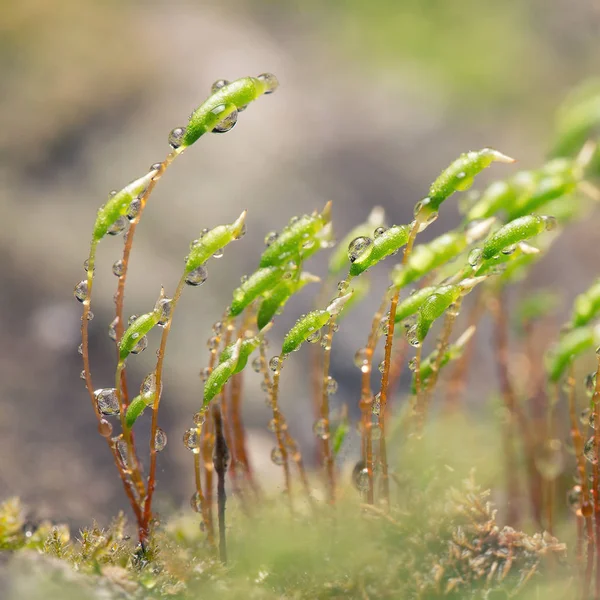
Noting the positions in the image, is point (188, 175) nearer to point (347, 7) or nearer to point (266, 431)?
point (266, 431)

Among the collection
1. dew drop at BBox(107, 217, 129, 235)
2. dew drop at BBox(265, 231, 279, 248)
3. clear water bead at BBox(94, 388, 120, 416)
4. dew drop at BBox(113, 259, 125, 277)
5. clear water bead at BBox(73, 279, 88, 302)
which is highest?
dew drop at BBox(107, 217, 129, 235)

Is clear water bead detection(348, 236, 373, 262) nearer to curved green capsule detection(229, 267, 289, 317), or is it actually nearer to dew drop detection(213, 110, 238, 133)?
curved green capsule detection(229, 267, 289, 317)

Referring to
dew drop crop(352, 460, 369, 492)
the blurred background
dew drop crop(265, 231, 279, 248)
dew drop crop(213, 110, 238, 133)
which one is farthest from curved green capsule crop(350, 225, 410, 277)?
the blurred background

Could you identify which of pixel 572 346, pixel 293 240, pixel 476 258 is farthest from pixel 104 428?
pixel 572 346

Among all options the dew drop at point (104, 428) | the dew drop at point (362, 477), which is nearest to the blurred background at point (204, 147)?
the dew drop at point (104, 428)

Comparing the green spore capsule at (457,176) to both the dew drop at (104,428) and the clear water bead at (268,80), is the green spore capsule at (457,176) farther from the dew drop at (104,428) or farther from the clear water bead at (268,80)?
the dew drop at (104,428)
